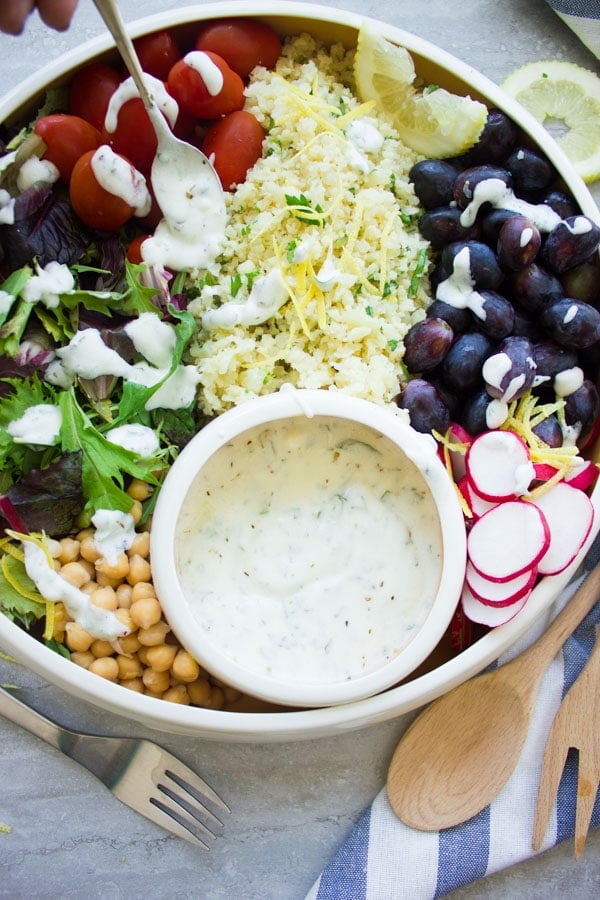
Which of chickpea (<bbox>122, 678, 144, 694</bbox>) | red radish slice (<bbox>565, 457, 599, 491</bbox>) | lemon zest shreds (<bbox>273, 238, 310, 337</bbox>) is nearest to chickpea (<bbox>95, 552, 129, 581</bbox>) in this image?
chickpea (<bbox>122, 678, 144, 694</bbox>)

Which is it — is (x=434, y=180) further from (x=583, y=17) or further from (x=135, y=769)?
(x=135, y=769)

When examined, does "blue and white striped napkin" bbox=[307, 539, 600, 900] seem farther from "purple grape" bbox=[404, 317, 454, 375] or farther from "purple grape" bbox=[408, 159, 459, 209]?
"purple grape" bbox=[408, 159, 459, 209]

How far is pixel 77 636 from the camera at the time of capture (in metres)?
1.73

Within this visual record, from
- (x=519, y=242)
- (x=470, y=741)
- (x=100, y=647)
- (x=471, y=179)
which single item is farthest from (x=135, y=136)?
(x=470, y=741)

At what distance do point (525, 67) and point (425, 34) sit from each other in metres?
0.24

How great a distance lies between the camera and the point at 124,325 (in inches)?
71.5

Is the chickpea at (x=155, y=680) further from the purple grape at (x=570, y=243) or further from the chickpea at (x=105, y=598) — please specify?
the purple grape at (x=570, y=243)

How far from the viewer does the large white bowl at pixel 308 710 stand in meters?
1.71

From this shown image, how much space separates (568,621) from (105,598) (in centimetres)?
93

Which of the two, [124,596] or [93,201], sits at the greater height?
[93,201]

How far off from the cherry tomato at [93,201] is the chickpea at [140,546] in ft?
1.96

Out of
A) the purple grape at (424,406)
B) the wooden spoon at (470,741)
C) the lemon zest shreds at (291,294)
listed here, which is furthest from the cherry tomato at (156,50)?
the wooden spoon at (470,741)

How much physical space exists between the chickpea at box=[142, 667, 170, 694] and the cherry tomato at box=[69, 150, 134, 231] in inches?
33.5

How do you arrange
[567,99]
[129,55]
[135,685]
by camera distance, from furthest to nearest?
[567,99] < [135,685] < [129,55]
